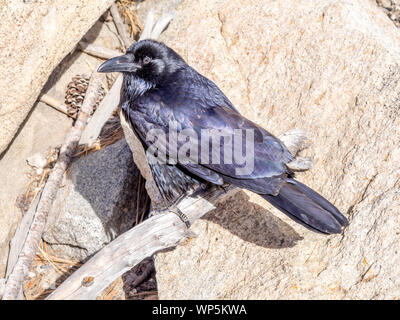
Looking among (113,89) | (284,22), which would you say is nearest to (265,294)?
(284,22)

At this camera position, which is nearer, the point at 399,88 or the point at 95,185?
the point at 399,88

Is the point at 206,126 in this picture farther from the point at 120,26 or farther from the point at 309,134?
the point at 120,26

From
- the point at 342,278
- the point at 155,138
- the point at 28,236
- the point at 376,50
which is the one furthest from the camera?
the point at 28,236

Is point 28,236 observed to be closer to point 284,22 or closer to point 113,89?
point 113,89

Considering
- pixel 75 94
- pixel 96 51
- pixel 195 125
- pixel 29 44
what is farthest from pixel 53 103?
pixel 195 125

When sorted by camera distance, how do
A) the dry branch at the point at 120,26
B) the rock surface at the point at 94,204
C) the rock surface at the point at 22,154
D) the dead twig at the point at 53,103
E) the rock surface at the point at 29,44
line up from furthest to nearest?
1. the dry branch at the point at 120,26
2. the dead twig at the point at 53,103
3. the rock surface at the point at 22,154
4. the rock surface at the point at 94,204
5. the rock surface at the point at 29,44
